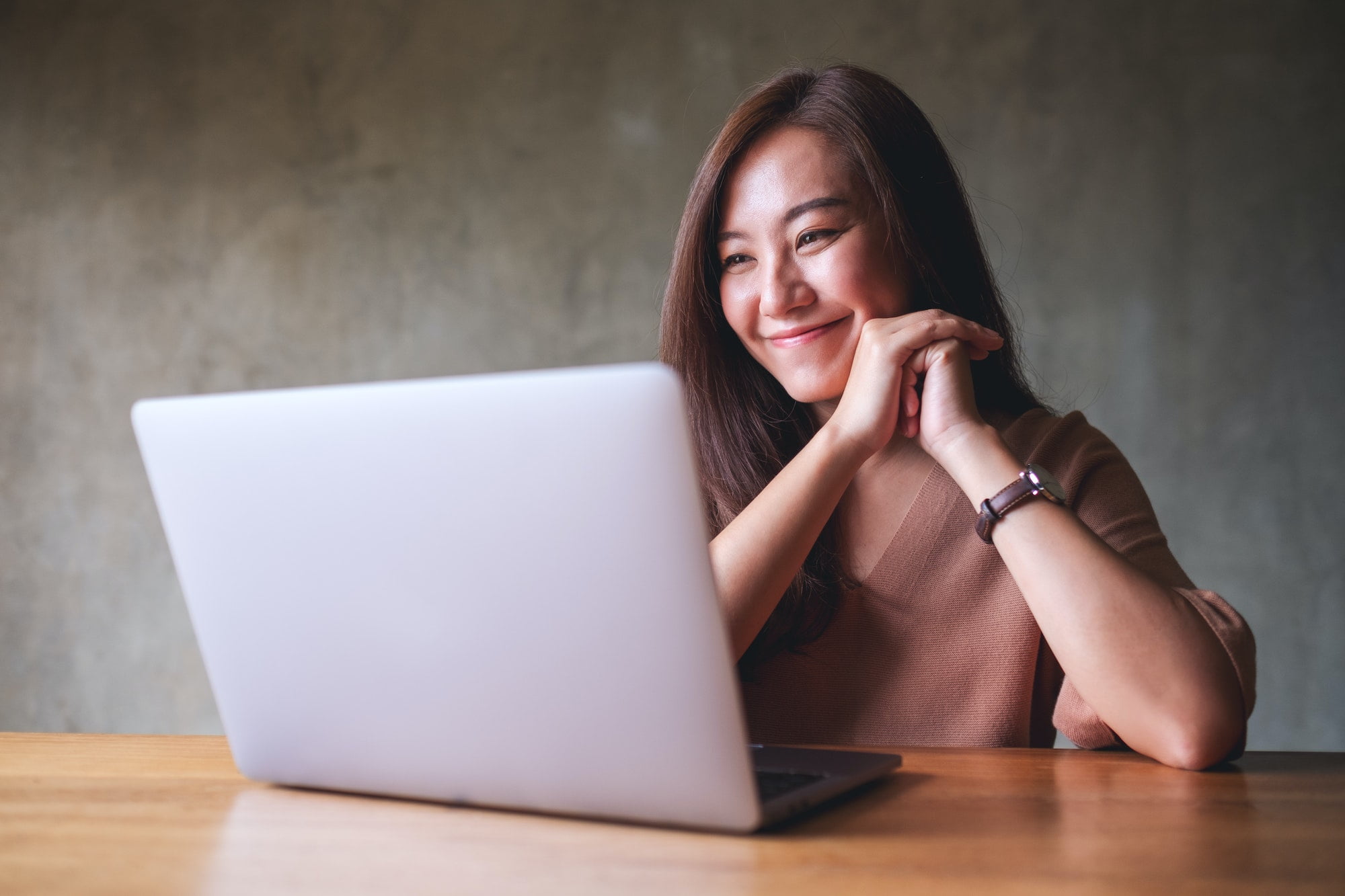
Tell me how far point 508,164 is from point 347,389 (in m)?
2.85

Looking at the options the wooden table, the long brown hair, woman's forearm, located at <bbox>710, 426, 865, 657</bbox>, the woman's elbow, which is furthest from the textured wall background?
the wooden table

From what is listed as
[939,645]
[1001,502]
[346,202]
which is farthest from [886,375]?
[346,202]

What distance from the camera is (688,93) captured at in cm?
320

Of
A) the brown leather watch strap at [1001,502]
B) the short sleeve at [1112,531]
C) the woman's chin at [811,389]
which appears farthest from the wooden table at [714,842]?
the woman's chin at [811,389]

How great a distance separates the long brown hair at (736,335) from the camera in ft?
4.26

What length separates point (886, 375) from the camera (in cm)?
112

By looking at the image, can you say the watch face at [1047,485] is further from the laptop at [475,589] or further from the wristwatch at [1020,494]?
the laptop at [475,589]

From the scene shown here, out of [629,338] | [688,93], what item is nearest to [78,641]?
[629,338]

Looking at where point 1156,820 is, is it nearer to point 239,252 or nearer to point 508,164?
point 508,164

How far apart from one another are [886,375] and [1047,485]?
0.72 ft

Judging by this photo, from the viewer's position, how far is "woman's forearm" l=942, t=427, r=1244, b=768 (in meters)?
0.86

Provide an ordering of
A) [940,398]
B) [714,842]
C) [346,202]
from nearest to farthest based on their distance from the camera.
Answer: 1. [714,842]
2. [940,398]
3. [346,202]

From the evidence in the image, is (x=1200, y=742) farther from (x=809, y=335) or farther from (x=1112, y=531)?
(x=809, y=335)

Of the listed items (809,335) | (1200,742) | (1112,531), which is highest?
(809,335)
